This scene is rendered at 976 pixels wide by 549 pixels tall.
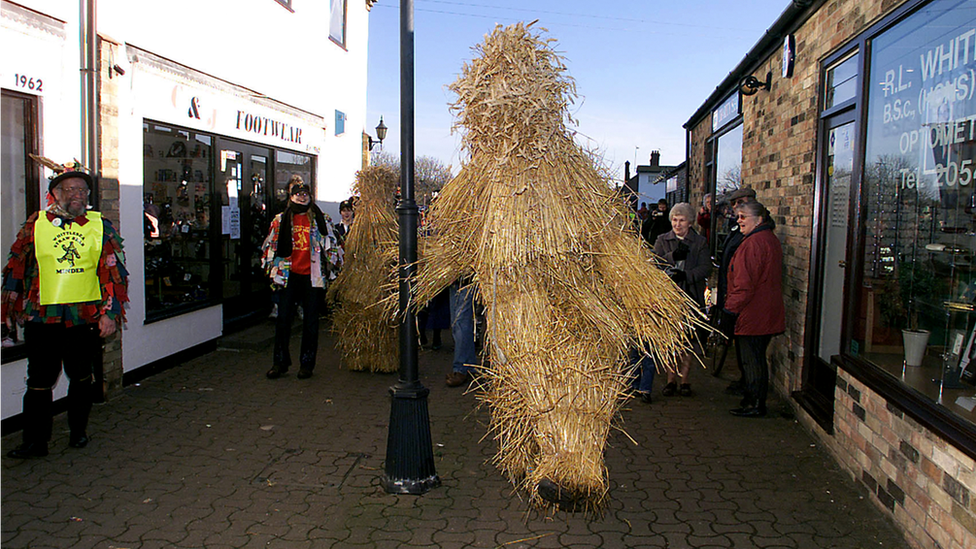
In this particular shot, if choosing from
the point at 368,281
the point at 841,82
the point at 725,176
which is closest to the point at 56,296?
the point at 368,281

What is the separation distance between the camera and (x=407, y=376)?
14.0 feet

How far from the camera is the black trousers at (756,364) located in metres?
5.73

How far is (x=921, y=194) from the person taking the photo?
4105 mm

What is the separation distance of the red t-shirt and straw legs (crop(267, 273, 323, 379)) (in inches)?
3.3

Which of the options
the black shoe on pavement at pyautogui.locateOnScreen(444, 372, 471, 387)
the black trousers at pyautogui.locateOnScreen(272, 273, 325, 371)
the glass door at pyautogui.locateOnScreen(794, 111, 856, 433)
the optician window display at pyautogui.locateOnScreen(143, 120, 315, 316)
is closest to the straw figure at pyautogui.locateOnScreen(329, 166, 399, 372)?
the black trousers at pyautogui.locateOnScreen(272, 273, 325, 371)

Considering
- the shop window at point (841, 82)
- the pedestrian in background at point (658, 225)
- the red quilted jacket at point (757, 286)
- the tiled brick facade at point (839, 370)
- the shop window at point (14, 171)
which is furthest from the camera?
the pedestrian in background at point (658, 225)

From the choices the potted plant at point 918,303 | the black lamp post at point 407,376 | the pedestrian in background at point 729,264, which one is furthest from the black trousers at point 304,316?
the potted plant at point 918,303

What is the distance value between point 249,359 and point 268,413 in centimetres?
224

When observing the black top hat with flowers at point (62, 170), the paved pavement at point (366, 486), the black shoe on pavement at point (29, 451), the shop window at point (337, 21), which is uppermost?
the shop window at point (337, 21)

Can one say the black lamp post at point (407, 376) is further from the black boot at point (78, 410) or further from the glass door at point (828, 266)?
the glass door at point (828, 266)

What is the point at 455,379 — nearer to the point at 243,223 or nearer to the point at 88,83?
the point at 88,83

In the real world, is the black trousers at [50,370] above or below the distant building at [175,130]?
below

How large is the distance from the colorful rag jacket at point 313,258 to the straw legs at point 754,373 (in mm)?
3933

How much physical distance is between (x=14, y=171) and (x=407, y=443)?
3862mm
